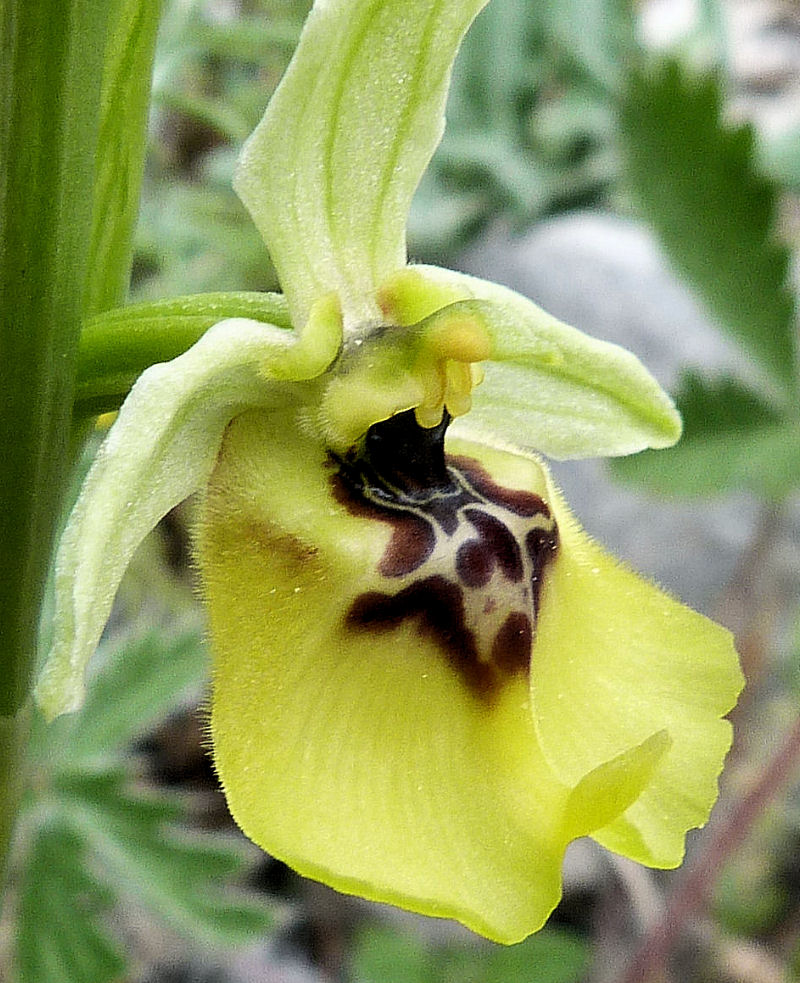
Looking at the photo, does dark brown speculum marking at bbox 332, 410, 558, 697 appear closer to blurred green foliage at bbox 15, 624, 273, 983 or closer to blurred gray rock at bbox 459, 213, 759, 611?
blurred green foliage at bbox 15, 624, 273, 983

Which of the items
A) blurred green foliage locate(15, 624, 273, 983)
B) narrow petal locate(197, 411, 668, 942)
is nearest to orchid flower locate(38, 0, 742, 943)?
narrow petal locate(197, 411, 668, 942)

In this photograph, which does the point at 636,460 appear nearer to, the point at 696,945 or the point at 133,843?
the point at 133,843

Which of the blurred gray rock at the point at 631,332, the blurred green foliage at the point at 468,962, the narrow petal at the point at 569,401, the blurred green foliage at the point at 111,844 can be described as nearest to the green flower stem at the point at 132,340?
the narrow petal at the point at 569,401

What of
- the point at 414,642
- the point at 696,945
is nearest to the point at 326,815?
the point at 414,642

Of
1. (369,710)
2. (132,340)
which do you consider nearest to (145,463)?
(132,340)

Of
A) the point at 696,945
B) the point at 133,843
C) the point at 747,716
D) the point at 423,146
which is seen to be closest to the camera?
the point at 423,146

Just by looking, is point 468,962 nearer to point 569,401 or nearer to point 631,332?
point 569,401
